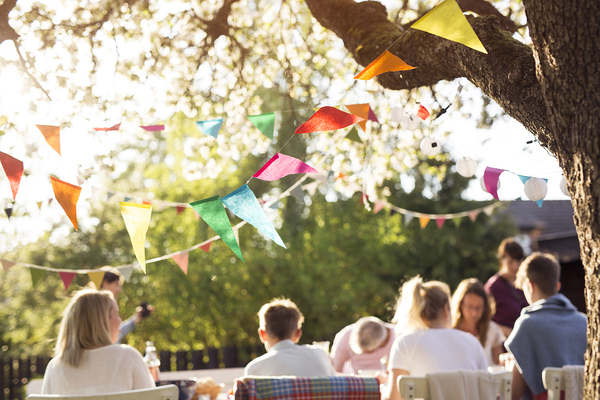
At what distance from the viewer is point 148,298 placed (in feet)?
32.6

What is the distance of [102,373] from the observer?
2.24 m

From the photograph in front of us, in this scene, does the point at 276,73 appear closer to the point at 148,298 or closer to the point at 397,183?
the point at 148,298

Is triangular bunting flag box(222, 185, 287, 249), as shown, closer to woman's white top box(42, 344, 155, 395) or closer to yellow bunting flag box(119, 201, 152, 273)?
yellow bunting flag box(119, 201, 152, 273)

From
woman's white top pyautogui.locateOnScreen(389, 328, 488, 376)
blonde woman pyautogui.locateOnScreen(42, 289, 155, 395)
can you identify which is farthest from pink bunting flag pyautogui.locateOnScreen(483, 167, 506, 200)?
blonde woman pyautogui.locateOnScreen(42, 289, 155, 395)

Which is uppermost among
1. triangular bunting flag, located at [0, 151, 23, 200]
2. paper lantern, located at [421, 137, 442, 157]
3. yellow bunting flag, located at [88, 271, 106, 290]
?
paper lantern, located at [421, 137, 442, 157]

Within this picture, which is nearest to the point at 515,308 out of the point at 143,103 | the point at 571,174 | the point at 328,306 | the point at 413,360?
the point at 413,360

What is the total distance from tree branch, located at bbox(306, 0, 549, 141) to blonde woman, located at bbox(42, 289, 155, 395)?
1.84m

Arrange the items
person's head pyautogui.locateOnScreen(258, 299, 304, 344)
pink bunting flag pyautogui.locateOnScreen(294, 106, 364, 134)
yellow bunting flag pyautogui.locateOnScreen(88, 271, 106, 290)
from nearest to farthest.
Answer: pink bunting flag pyautogui.locateOnScreen(294, 106, 364, 134)
person's head pyautogui.locateOnScreen(258, 299, 304, 344)
yellow bunting flag pyautogui.locateOnScreen(88, 271, 106, 290)

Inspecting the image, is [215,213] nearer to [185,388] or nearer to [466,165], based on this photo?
[185,388]

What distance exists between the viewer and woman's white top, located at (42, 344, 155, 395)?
2230mm

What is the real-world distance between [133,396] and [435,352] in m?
1.49

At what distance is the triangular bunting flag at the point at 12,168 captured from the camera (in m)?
2.32

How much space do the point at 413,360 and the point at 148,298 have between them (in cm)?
827

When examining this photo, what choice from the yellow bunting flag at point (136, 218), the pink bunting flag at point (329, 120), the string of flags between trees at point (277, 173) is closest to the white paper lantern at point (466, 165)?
the string of flags between trees at point (277, 173)
